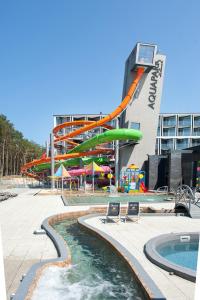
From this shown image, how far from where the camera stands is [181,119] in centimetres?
5469

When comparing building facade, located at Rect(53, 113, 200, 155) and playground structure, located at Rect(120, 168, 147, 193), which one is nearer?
playground structure, located at Rect(120, 168, 147, 193)

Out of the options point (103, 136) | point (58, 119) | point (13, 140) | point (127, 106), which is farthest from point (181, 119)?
point (13, 140)

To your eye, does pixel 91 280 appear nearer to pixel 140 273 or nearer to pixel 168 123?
pixel 140 273

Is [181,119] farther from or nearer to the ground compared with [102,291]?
farther from the ground

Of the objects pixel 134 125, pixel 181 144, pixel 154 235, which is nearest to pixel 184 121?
pixel 181 144

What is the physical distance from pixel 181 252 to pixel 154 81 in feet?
76.1

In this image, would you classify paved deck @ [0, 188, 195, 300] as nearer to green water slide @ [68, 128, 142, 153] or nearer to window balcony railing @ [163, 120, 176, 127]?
green water slide @ [68, 128, 142, 153]

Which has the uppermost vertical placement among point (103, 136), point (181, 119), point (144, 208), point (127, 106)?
point (181, 119)

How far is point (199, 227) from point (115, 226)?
2908 millimetres

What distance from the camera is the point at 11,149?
6656 cm

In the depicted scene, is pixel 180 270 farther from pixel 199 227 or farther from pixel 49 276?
pixel 199 227

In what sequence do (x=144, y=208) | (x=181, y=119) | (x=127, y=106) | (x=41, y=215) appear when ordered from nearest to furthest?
(x=41, y=215) → (x=144, y=208) → (x=127, y=106) → (x=181, y=119)

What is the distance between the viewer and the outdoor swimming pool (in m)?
4.43

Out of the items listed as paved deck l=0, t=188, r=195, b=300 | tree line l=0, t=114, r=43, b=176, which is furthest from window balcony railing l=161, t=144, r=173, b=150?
paved deck l=0, t=188, r=195, b=300
